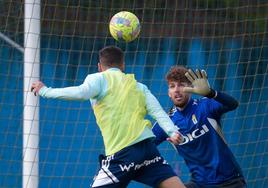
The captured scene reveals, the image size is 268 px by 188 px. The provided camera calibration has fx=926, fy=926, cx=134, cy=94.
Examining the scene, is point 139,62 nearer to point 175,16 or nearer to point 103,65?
point 175,16

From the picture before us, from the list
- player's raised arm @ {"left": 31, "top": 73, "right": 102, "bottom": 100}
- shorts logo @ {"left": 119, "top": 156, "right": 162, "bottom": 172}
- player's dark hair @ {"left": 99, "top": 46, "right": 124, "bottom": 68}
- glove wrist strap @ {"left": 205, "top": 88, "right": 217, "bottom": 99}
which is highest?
player's dark hair @ {"left": 99, "top": 46, "right": 124, "bottom": 68}

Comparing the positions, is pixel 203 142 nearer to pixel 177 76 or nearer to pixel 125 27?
pixel 177 76

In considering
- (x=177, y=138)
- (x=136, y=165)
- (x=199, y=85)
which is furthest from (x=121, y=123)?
(x=199, y=85)

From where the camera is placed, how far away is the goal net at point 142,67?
9.12m

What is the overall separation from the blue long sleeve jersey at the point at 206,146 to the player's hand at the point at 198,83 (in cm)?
23

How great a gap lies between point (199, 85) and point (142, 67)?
2.49 meters

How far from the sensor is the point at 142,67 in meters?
9.17

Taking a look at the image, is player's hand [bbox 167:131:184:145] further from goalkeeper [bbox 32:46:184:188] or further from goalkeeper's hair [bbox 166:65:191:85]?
goalkeeper's hair [bbox 166:65:191:85]

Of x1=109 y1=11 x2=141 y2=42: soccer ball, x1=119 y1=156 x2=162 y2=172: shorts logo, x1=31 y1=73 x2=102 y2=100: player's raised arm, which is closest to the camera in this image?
x1=31 y1=73 x2=102 y2=100: player's raised arm

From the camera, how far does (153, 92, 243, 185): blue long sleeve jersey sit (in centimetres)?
692

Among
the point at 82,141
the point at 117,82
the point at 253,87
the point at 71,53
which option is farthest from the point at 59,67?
the point at 117,82

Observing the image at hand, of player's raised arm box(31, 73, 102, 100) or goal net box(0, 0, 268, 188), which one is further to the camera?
goal net box(0, 0, 268, 188)

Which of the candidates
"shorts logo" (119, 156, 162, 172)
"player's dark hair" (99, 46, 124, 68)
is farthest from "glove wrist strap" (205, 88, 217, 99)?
"player's dark hair" (99, 46, 124, 68)

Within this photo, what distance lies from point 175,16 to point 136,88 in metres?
2.67
